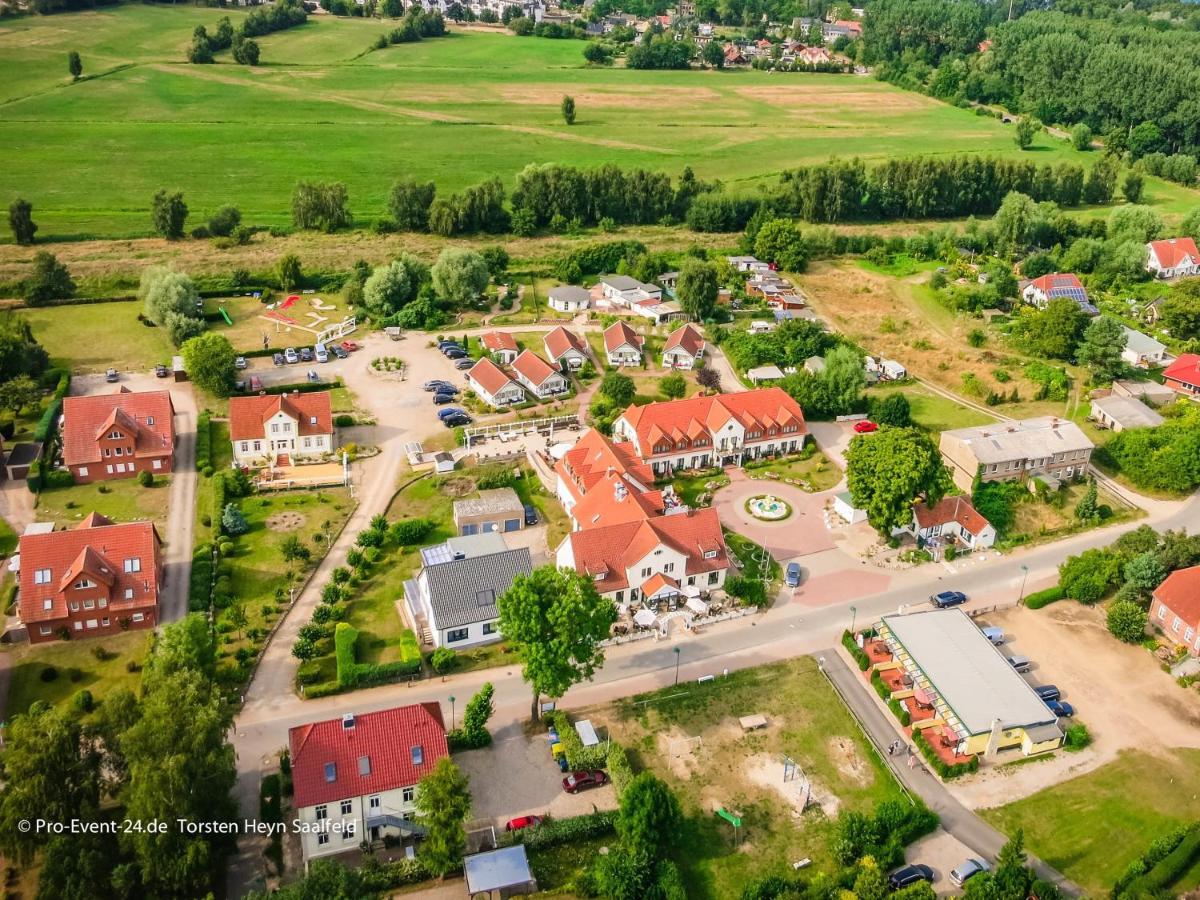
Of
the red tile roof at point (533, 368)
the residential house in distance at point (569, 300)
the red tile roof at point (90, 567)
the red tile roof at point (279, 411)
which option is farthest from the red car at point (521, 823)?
the residential house in distance at point (569, 300)

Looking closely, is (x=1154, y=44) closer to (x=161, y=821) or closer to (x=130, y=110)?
(x=130, y=110)

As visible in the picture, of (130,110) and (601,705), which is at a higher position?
(130,110)

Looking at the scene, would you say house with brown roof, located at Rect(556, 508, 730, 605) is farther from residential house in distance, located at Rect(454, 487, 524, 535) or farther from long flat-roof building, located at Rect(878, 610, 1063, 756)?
long flat-roof building, located at Rect(878, 610, 1063, 756)

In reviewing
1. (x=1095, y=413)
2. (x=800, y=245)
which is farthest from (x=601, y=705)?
(x=800, y=245)

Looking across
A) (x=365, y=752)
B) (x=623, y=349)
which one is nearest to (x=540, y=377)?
(x=623, y=349)

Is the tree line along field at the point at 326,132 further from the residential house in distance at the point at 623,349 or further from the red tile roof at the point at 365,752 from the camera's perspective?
the red tile roof at the point at 365,752

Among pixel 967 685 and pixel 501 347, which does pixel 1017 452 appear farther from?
pixel 501 347
